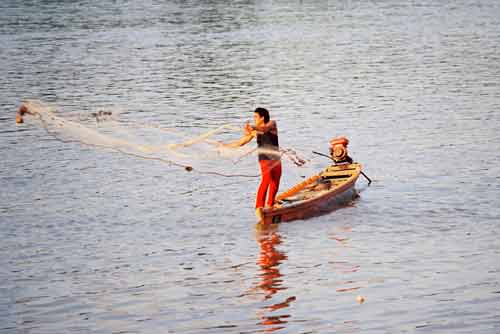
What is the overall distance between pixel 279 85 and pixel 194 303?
30294 mm

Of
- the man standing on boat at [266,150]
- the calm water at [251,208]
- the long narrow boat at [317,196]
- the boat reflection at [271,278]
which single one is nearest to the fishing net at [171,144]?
the man standing on boat at [266,150]

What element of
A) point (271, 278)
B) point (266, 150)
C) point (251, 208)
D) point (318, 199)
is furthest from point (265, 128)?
point (271, 278)

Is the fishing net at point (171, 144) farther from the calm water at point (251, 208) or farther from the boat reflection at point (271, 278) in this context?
the boat reflection at point (271, 278)

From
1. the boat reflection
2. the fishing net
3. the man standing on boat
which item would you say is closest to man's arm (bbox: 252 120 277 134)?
the man standing on boat

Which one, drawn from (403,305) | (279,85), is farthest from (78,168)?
(279,85)

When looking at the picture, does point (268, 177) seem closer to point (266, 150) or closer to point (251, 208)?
point (266, 150)

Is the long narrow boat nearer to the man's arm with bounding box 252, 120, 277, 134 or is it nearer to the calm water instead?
the calm water

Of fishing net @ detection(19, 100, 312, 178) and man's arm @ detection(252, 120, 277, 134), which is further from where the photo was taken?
man's arm @ detection(252, 120, 277, 134)

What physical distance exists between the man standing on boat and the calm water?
83 centimetres

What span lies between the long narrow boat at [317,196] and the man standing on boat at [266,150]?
37cm

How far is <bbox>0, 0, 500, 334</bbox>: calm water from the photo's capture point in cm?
1598

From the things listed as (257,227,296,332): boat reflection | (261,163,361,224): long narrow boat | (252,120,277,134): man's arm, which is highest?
(252,120,277,134): man's arm

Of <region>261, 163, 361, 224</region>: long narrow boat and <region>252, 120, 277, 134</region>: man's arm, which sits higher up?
<region>252, 120, 277, 134</region>: man's arm

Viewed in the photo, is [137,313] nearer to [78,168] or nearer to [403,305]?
→ [403,305]
